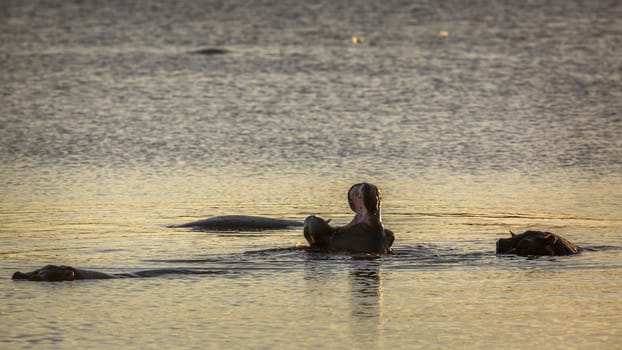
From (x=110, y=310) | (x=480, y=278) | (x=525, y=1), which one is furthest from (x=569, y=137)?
(x=525, y=1)

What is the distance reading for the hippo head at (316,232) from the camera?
13273mm

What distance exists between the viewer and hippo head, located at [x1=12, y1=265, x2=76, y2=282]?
39.6ft

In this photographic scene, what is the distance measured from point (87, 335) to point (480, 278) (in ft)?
11.4

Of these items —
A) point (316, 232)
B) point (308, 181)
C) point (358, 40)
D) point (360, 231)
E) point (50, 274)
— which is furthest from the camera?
point (358, 40)

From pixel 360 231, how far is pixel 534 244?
4.80 feet

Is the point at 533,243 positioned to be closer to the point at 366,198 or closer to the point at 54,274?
the point at 366,198

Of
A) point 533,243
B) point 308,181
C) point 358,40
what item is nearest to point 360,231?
point 533,243

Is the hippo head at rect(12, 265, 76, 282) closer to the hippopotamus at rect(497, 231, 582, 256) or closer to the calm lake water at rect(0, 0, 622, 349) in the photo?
the calm lake water at rect(0, 0, 622, 349)

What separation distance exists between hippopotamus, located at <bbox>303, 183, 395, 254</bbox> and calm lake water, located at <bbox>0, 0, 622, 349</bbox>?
17 cm

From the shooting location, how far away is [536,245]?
13406 mm

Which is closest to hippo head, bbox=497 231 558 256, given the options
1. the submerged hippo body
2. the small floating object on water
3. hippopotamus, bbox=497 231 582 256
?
hippopotamus, bbox=497 231 582 256

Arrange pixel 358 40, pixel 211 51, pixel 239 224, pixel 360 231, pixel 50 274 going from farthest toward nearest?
pixel 358 40 → pixel 211 51 → pixel 239 224 → pixel 360 231 → pixel 50 274

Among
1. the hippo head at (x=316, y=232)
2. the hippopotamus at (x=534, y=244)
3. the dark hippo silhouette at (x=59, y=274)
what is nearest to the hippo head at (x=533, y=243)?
the hippopotamus at (x=534, y=244)

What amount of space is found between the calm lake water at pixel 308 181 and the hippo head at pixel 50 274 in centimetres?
12
